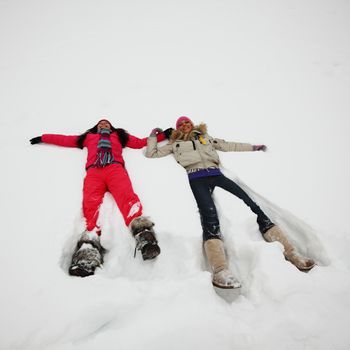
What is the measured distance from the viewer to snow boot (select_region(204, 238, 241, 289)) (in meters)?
1.79

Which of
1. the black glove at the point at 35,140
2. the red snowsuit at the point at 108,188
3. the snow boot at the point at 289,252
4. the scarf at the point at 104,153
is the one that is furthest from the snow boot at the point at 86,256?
the black glove at the point at 35,140

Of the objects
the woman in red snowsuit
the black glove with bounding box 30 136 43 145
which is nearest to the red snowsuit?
the woman in red snowsuit

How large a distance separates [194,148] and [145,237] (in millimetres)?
1774

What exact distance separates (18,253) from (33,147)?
2281mm

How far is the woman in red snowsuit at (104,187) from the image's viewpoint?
199 cm

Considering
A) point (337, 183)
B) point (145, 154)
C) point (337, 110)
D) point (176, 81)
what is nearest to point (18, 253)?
point (145, 154)

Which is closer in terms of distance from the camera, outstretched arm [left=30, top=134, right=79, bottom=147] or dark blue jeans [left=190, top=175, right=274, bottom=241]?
dark blue jeans [left=190, top=175, right=274, bottom=241]

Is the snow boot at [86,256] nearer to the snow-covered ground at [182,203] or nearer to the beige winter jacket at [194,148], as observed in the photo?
the snow-covered ground at [182,203]

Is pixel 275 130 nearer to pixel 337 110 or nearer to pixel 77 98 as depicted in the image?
pixel 337 110

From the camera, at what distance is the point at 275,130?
12.9 ft

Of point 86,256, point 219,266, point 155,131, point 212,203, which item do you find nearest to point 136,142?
point 155,131

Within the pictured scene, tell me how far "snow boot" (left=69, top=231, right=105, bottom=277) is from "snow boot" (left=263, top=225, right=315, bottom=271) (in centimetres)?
177

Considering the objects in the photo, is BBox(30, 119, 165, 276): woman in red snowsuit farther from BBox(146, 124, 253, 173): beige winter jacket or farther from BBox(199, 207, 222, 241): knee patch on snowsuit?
BBox(199, 207, 222, 241): knee patch on snowsuit

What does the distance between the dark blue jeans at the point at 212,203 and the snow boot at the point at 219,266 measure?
107 millimetres
